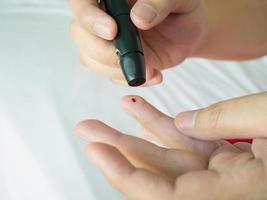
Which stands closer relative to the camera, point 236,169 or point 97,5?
point 236,169

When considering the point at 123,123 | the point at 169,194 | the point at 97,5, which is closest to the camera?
the point at 169,194

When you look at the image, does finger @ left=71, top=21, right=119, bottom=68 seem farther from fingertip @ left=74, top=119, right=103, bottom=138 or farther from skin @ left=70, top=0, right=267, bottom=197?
fingertip @ left=74, top=119, right=103, bottom=138

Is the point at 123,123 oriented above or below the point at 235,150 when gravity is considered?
below

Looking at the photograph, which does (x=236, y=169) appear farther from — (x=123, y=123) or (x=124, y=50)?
(x=123, y=123)

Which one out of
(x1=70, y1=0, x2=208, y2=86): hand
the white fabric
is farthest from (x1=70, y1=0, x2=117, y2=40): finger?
the white fabric

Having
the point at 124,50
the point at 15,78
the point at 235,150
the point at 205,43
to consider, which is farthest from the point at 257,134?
the point at 15,78

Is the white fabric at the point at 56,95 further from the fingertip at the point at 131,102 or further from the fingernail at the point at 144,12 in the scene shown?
the fingernail at the point at 144,12

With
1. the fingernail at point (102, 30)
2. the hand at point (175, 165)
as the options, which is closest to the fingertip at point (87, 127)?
the hand at point (175, 165)
